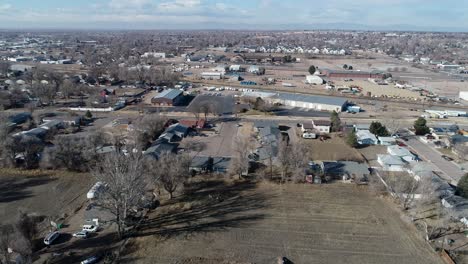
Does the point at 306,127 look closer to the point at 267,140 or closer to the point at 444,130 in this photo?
the point at 267,140

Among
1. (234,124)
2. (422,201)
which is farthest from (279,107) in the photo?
(422,201)

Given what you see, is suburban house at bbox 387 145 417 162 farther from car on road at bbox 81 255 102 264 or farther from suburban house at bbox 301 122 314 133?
car on road at bbox 81 255 102 264

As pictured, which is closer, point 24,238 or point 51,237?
point 24,238

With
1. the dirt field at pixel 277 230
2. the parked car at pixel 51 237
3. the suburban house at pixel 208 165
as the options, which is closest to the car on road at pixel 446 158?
the dirt field at pixel 277 230

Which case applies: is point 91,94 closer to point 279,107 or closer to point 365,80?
point 279,107

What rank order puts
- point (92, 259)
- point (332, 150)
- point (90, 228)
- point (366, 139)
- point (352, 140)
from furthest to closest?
point (366, 139) → point (352, 140) → point (332, 150) → point (90, 228) → point (92, 259)

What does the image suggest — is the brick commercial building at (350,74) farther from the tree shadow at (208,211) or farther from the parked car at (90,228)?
the parked car at (90,228)

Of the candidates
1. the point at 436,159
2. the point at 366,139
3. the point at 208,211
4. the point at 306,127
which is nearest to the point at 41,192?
the point at 208,211
